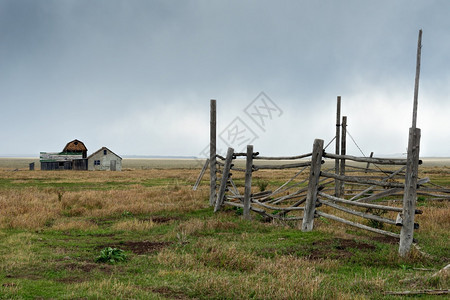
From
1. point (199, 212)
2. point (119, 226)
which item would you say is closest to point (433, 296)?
point (119, 226)

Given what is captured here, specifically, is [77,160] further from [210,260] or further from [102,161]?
[210,260]

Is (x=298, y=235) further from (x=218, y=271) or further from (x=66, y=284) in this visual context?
(x=66, y=284)

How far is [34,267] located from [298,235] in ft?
17.6

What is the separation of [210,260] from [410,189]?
3913 millimetres

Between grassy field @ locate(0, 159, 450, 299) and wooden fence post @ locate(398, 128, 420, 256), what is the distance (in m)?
0.24

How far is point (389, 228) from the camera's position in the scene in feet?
31.2

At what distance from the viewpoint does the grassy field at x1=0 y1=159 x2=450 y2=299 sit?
475 cm

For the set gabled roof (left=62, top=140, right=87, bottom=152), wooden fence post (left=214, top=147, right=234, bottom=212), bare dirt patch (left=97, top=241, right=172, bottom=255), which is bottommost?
bare dirt patch (left=97, top=241, right=172, bottom=255)

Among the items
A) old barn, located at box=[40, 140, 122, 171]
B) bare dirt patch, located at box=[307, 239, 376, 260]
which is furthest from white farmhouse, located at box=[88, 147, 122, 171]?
bare dirt patch, located at box=[307, 239, 376, 260]

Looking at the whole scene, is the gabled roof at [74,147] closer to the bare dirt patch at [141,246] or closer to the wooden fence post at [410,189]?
the bare dirt patch at [141,246]

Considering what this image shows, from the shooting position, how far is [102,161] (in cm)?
5428

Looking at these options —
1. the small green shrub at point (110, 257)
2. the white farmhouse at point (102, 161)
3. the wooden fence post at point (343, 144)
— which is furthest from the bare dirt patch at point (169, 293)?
the white farmhouse at point (102, 161)

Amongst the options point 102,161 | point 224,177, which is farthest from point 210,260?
point 102,161

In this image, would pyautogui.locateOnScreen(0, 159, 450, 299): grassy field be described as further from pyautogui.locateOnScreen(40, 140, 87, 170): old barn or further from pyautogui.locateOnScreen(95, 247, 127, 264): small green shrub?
pyautogui.locateOnScreen(40, 140, 87, 170): old barn
